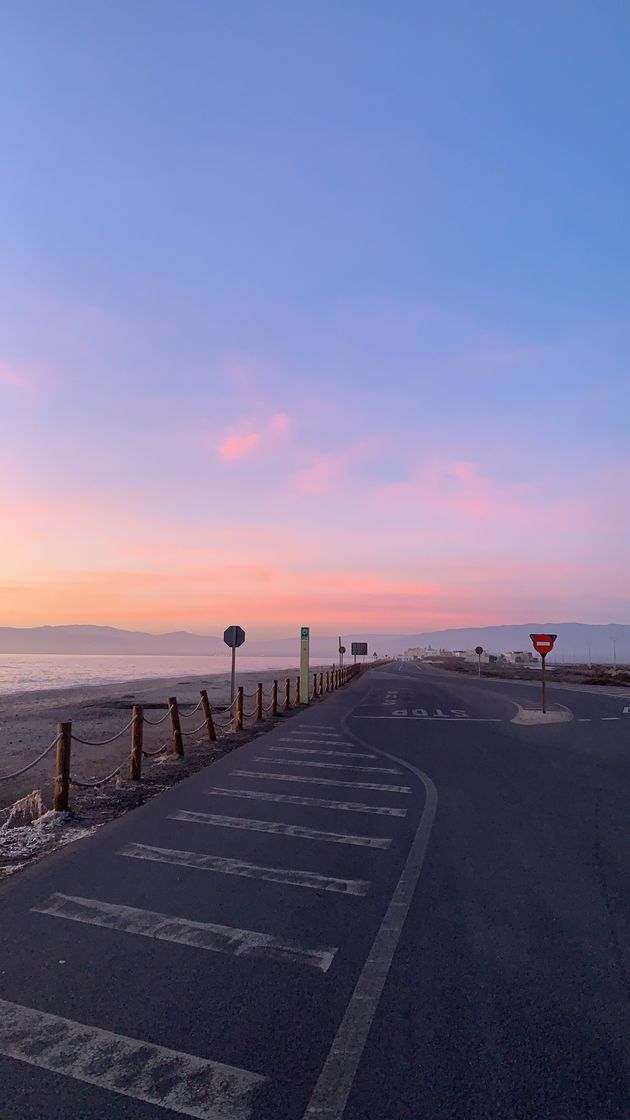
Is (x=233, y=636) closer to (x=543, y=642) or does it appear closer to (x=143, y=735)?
(x=143, y=735)

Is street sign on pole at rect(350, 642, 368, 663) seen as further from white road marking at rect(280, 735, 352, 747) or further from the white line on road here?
white road marking at rect(280, 735, 352, 747)

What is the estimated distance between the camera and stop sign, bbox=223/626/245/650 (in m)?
24.7

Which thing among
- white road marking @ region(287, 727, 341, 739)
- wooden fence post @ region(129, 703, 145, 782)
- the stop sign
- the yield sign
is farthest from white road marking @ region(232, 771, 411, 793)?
the yield sign

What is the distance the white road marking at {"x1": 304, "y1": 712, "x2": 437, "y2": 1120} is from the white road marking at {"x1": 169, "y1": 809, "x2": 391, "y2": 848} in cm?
112

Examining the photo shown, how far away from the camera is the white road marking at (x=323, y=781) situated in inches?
433

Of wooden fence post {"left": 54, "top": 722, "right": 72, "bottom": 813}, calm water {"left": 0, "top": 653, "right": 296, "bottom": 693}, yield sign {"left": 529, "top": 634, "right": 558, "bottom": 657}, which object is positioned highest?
yield sign {"left": 529, "top": 634, "right": 558, "bottom": 657}

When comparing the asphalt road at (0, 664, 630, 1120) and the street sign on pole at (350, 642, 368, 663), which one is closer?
the asphalt road at (0, 664, 630, 1120)

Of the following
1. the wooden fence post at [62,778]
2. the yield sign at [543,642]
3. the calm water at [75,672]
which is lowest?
the calm water at [75,672]

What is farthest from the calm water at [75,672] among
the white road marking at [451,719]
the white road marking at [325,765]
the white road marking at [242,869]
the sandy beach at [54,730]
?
the white road marking at [242,869]

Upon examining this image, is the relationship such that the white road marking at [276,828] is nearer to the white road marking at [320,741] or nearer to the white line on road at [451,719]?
the white road marking at [320,741]

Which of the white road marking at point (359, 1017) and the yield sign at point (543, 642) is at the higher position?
the yield sign at point (543, 642)

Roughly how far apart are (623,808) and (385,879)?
4612 millimetres

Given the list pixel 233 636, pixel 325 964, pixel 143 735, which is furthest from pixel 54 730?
pixel 325 964

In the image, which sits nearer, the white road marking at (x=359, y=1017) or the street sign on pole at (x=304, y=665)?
the white road marking at (x=359, y=1017)
